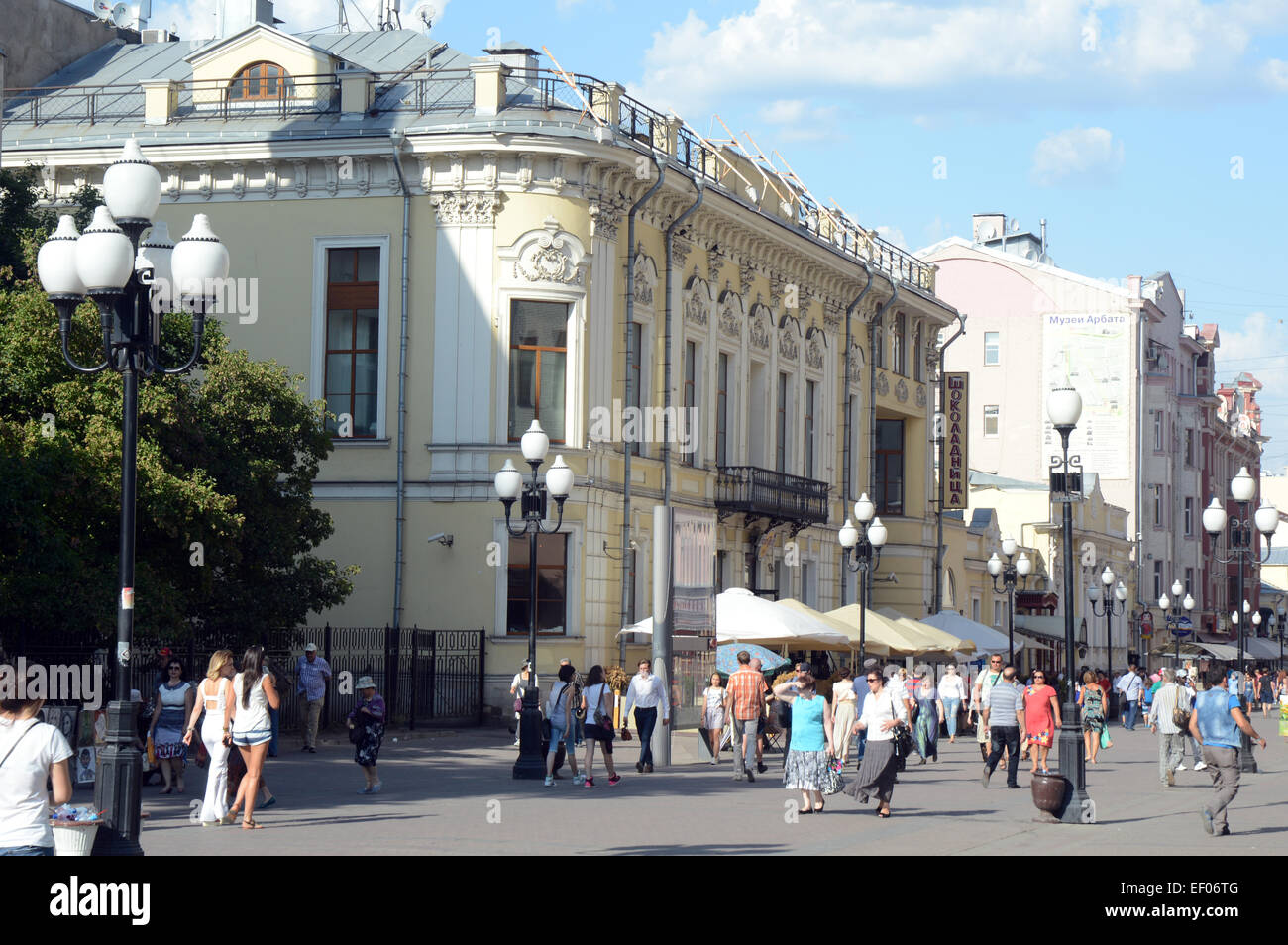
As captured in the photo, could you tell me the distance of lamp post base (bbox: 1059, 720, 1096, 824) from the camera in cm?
1797

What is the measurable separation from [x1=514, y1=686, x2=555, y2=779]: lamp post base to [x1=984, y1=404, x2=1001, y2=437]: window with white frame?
53.0 m

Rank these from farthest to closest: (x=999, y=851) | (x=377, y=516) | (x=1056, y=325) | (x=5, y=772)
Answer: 1. (x=1056, y=325)
2. (x=377, y=516)
3. (x=999, y=851)
4. (x=5, y=772)

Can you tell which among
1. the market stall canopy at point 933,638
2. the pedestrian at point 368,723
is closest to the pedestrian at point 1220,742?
the pedestrian at point 368,723

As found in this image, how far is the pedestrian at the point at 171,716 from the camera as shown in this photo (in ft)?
61.4

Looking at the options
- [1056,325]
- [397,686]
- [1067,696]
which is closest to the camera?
[1067,696]

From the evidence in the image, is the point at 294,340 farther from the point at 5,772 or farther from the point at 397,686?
the point at 5,772

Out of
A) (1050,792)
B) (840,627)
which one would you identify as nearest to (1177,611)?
(840,627)

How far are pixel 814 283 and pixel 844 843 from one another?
2935 centimetres

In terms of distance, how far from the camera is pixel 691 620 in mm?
26531

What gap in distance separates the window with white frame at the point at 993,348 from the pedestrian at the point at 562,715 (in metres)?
52.7

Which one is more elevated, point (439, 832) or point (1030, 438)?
point (1030, 438)

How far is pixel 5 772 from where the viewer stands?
30.2 ft

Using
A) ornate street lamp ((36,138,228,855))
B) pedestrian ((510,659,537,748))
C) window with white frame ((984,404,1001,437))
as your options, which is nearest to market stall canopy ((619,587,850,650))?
pedestrian ((510,659,537,748))
